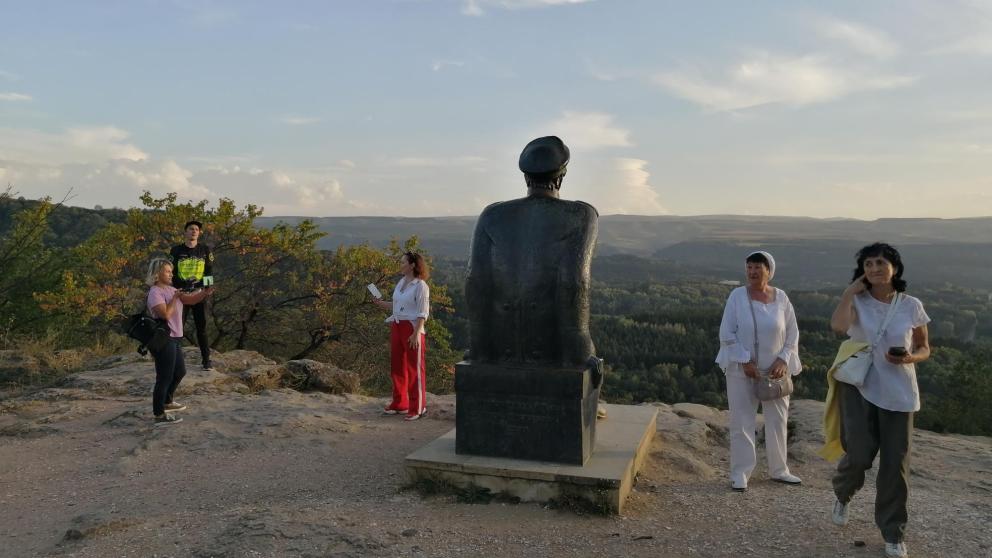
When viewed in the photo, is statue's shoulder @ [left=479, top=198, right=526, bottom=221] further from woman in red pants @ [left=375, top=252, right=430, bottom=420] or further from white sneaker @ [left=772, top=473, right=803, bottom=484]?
white sneaker @ [left=772, top=473, right=803, bottom=484]

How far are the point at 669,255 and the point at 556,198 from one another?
10170cm

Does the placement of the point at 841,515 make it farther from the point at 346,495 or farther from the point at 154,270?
the point at 154,270

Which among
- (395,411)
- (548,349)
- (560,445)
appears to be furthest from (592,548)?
(395,411)

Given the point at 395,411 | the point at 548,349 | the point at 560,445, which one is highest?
the point at 548,349

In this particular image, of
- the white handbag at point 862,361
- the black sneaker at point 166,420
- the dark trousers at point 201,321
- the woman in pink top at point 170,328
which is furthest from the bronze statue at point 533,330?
the dark trousers at point 201,321

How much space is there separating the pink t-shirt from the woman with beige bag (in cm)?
540

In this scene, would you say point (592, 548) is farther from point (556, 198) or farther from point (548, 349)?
point (556, 198)

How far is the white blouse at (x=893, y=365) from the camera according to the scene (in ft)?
10.9

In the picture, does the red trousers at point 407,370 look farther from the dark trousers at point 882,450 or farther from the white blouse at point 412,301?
the dark trousers at point 882,450

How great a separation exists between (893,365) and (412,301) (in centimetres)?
414

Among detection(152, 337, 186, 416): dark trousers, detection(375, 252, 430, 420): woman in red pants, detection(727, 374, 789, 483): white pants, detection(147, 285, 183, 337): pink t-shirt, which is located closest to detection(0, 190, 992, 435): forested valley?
detection(152, 337, 186, 416): dark trousers

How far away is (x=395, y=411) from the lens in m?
6.82

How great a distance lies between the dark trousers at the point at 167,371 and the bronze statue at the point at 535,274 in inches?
123

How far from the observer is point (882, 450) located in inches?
133
